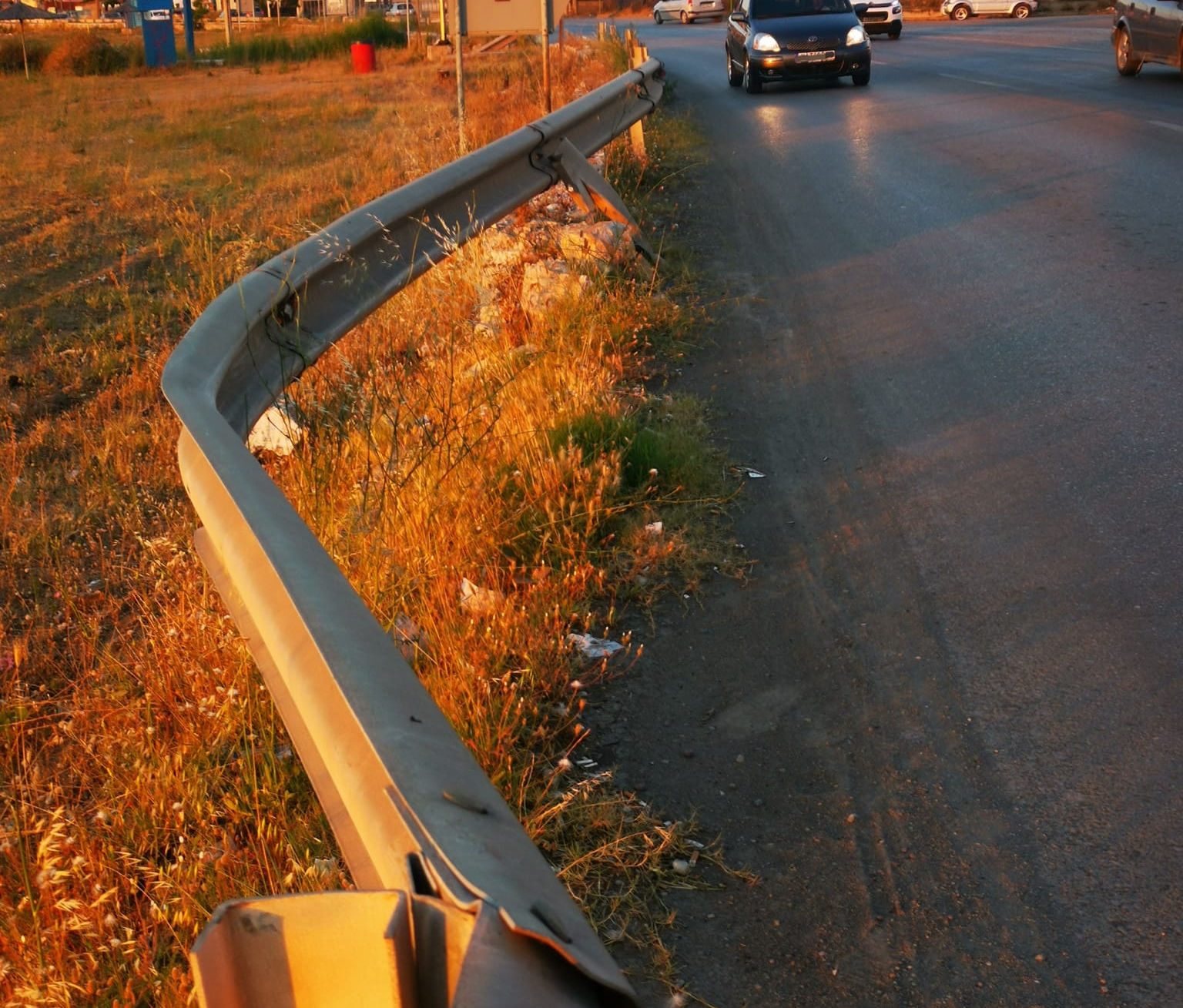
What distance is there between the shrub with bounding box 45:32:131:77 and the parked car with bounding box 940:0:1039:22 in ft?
87.8

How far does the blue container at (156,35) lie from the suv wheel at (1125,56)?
2909 centimetres

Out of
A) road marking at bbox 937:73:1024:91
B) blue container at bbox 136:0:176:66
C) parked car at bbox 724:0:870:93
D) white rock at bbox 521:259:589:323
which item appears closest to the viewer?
white rock at bbox 521:259:589:323

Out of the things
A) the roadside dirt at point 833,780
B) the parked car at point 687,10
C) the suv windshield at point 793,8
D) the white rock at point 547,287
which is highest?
the parked car at point 687,10

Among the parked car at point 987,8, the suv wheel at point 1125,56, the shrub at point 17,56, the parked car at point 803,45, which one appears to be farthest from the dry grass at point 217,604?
the parked car at point 987,8

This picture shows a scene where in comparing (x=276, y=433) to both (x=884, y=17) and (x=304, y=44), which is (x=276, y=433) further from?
(x=304, y=44)

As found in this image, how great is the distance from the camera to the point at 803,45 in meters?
18.8

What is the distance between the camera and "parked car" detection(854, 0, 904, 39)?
3194cm

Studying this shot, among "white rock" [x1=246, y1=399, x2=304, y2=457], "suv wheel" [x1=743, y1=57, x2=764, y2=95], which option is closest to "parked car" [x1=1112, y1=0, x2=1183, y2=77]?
"suv wheel" [x1=743, y1=57, x2=764, y2=95]

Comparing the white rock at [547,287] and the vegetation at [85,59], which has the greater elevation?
the vegetation at [85,59]

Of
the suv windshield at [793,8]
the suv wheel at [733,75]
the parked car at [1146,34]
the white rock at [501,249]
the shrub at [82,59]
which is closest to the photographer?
the white rock at [501,249]

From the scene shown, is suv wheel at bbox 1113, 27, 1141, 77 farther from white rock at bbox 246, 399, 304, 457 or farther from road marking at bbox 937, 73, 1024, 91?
white rock at bbox 246, 399, 304, 457

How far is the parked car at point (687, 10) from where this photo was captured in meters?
50.9

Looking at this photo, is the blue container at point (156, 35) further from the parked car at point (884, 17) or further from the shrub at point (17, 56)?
the parked car at point (884, 17)

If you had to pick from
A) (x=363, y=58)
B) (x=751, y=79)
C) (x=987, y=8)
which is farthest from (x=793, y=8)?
(x=987, y=8)
